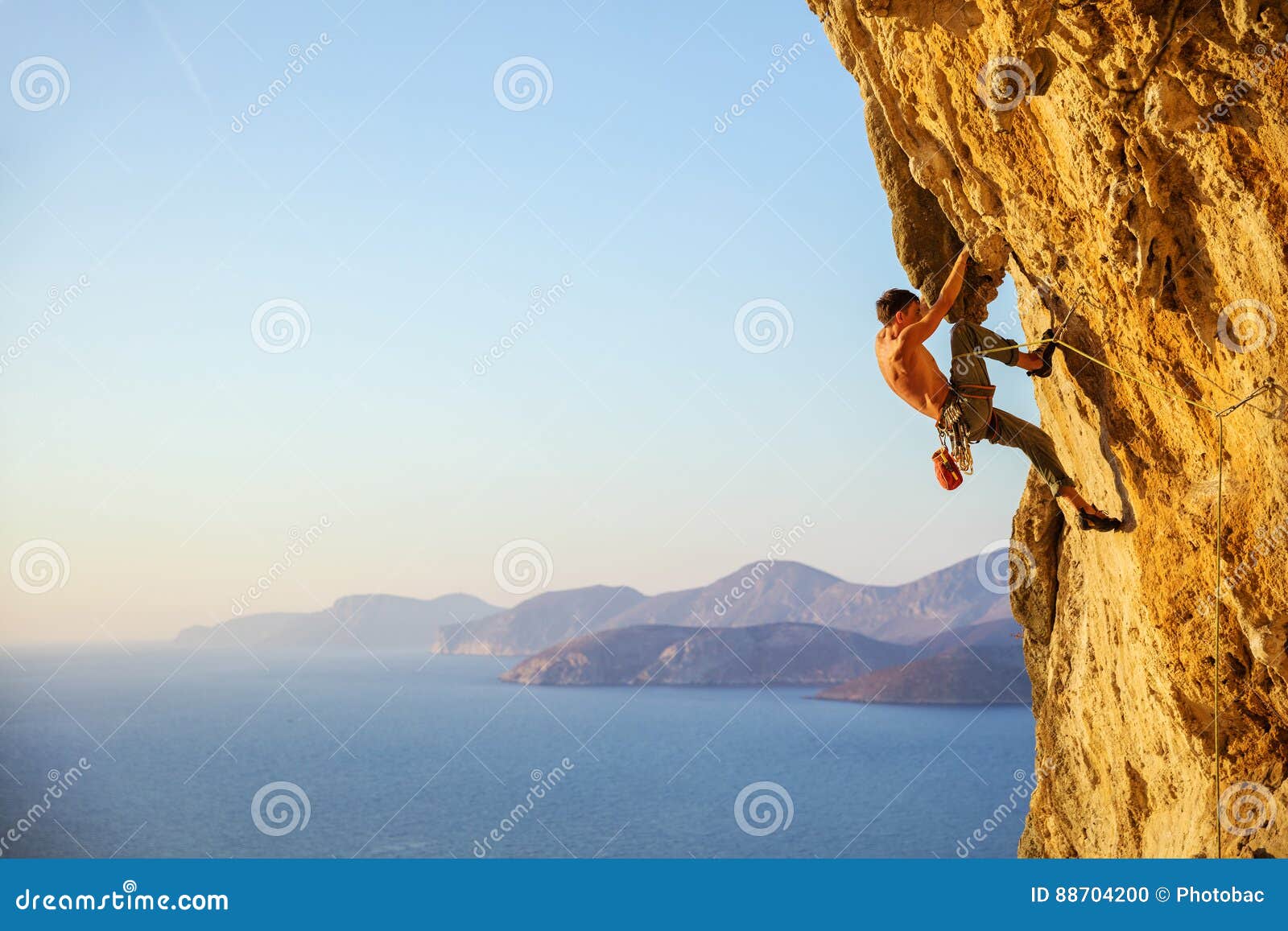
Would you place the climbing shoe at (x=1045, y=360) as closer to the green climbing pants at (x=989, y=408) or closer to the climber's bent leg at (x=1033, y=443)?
the green climbing pants at (x=989, y=408)

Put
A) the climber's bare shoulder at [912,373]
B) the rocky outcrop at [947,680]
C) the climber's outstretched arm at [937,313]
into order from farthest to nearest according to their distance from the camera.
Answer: the rocky outcrop at [947,680] < the climber's bare shoulder at [912,373] < the climber's outstretched arm at [937,313]

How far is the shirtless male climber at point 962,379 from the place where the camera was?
18.9ft

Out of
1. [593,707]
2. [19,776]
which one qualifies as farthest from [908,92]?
[19,776]

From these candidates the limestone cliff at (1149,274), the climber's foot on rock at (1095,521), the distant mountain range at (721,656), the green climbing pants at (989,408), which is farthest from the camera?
the distant mountain range at (721,656)

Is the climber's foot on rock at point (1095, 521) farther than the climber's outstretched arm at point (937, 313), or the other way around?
the climber's foot on rock at point (1095, 521)

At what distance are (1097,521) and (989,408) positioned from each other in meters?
1.02

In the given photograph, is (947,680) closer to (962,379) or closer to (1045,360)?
(1045,360)

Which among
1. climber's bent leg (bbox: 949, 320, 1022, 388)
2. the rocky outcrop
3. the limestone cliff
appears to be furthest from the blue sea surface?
climber's bent leg (bbox: 949, 320, 1022, 388)

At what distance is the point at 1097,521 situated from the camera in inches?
246

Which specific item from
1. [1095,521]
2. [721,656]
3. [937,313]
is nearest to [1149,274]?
[937,313]

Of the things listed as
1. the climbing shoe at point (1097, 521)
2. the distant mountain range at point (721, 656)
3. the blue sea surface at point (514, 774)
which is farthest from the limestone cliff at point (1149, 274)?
the distant mountain range at point (721, 656)

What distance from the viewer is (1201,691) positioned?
240 inches

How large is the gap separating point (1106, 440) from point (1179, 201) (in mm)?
1731

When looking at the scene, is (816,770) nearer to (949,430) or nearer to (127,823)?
(127,823)
